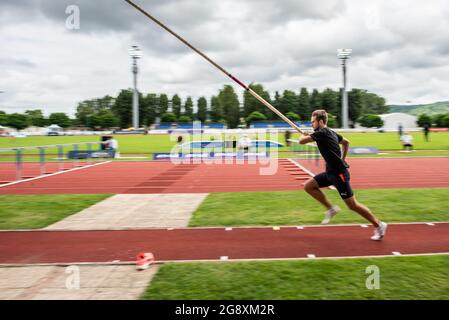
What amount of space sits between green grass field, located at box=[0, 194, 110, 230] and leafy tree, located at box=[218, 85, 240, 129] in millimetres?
105343

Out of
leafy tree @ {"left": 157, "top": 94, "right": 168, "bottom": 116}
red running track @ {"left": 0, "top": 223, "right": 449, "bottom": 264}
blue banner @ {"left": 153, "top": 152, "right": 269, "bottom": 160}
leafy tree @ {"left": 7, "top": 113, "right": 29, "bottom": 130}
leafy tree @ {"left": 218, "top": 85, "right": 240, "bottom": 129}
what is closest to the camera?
red running track @ {"left": 0, "top": 223, "right": 449, "bottom": 264}

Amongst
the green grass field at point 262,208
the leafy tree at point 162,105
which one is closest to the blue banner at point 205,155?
the green grass field at point 262,208

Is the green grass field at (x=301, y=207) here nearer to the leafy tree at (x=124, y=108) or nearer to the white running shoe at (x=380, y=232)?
the white running shoe at (x=380, y=232)

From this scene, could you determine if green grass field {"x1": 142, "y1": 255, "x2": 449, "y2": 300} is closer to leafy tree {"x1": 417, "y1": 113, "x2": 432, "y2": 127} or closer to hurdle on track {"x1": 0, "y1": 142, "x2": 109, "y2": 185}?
hurdle on track {"x1": 0, "y1": 142, "x2": 109, "y2": 185}

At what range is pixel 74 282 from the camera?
13.6 ft

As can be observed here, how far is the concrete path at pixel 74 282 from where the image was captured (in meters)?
3.84

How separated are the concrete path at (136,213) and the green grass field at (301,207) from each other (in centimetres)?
40

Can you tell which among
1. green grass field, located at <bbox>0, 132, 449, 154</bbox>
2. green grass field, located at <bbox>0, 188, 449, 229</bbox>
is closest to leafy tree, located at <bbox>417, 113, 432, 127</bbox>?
green grass field, located at <bbox>0, 132, 449, 154</bbox>

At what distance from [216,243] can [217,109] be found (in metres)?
114

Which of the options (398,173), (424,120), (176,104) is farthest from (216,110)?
(398,173)

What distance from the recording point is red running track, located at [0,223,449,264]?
521 centimetres

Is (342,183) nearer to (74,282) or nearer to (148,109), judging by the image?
(74,282)

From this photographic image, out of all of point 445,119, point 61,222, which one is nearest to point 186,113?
point 445,119
